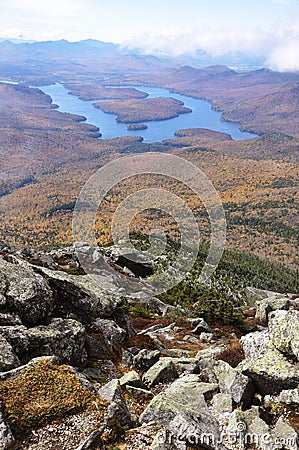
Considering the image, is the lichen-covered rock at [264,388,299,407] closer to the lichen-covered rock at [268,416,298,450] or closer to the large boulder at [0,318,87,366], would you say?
the lichen-covered rock at [268,416,298,450]

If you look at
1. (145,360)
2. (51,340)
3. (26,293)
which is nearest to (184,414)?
(145,360)

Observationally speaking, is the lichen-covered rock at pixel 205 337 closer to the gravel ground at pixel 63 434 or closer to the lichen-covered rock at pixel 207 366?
the lichen-covered rock at pixel 207 366

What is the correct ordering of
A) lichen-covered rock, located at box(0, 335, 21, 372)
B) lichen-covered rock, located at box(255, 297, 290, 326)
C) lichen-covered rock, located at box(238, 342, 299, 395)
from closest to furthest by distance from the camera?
lichen-covered rock, located at box(0, 335, 21, 372) → lichen-covered rock, located at box(238, 342, 299, 395) → lichen-covered rock, located at box(255, 297, 290, 326)

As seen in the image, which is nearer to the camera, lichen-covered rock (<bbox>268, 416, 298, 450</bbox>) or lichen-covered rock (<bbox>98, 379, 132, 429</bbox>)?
lichen-covered rock (<bbox>268, 416, 298, 450</bbox>)

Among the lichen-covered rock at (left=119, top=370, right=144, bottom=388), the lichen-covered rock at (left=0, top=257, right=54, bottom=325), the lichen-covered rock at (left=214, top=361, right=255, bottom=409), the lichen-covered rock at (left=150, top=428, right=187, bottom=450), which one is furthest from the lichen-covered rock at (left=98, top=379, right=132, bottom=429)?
the lichen-covered rock at (left=0, top=257, right=54, bottom=325)

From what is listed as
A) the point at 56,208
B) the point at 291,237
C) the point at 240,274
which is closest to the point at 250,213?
the point at 291,237

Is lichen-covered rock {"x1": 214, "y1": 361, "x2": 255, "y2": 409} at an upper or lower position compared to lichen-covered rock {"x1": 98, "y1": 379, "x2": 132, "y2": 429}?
lower

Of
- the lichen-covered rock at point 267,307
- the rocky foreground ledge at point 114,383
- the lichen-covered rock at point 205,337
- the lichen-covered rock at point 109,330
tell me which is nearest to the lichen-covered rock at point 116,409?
the rocky foreground ledge at point 114,383

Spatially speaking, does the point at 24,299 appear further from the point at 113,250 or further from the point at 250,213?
the point at 250,213
